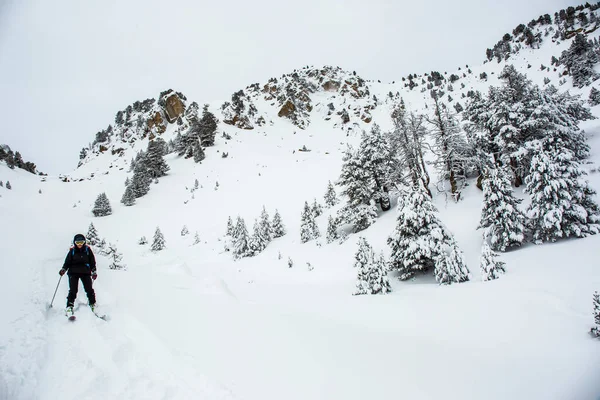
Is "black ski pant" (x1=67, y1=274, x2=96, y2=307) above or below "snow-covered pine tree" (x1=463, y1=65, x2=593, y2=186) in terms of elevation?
below

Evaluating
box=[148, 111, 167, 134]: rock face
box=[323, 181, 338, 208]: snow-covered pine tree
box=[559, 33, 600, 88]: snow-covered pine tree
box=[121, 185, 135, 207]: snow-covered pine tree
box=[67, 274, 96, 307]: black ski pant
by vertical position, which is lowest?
box=[67, 274, 96, 307]: black ski pant

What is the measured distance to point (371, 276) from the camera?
10.3 meters

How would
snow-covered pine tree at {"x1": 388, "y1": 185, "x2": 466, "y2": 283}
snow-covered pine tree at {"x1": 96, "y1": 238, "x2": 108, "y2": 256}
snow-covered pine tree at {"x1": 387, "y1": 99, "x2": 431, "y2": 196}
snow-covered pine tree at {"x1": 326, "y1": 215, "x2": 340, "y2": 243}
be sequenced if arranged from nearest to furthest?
snow-covered pine tree at {"x1": 388, "y1": 185, "x2": 466, "y2": 283}
snow-covered pine tree at {"x1": 96, "y1": 238, "x2": 108, "y2": 256}
snow-covered pine tree at {"x1": 387, "y1": 99, "x2": 431, "y2": 196}
snow-covered pine tree at {"x1": 326, "y1": 215, "x2": 340, "y2": 243}

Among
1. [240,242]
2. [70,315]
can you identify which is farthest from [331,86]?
[70,315]

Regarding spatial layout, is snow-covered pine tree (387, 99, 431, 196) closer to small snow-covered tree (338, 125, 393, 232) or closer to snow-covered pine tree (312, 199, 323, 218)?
small snow-covered tree (338, 125, 393, 232)

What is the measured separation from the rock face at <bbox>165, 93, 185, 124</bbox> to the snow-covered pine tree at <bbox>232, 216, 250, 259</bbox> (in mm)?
63955

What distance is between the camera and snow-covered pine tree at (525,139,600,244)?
10.1 meters

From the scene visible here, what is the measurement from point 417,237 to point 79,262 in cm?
1202

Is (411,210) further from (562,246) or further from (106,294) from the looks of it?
(106,294)

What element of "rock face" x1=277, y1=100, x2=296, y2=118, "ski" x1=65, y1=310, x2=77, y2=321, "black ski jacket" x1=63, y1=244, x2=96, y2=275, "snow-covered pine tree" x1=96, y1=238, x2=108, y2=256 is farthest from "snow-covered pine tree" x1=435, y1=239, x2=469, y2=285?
"rock face" x1=277, y1=100, x2=296, y2=118

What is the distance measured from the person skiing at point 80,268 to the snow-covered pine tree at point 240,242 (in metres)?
14.5

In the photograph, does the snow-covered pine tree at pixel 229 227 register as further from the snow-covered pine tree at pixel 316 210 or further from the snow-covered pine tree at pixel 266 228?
the snow-covered pine tree at pixel 316 210

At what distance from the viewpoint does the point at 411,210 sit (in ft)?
37.5

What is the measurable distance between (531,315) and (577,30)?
68.9m
